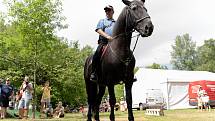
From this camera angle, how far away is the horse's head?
7.58 metres

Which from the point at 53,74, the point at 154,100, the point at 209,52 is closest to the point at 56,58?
the point at 53,74

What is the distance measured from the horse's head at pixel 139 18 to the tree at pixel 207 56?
370 feet

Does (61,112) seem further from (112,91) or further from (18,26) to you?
(112,91)

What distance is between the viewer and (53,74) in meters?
44.9

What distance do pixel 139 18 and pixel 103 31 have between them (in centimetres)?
171

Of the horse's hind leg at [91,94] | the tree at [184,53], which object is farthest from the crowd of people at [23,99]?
the tree at [184,53]

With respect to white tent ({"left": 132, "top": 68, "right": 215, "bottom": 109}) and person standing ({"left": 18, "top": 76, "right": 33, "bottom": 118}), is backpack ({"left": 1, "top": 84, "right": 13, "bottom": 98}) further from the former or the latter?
white tent ({"left": 132, "top": 68, "right": 215, "bottom": 109})

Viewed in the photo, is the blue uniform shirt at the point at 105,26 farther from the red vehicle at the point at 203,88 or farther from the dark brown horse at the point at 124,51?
the red vehicle at the point at 203,88

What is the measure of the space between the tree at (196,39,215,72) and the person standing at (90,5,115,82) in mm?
111558

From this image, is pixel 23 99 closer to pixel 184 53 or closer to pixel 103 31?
pixel 103 31

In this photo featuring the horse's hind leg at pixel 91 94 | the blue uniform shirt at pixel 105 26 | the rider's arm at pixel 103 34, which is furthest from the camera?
the horse's hind leg at pixel 91 94

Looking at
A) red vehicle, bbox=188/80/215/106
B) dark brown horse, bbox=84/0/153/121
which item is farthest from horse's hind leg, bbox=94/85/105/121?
red vehicle, bbox=188/80/215/106

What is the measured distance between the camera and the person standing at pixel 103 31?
9266 mm

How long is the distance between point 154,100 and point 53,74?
12.5 m
